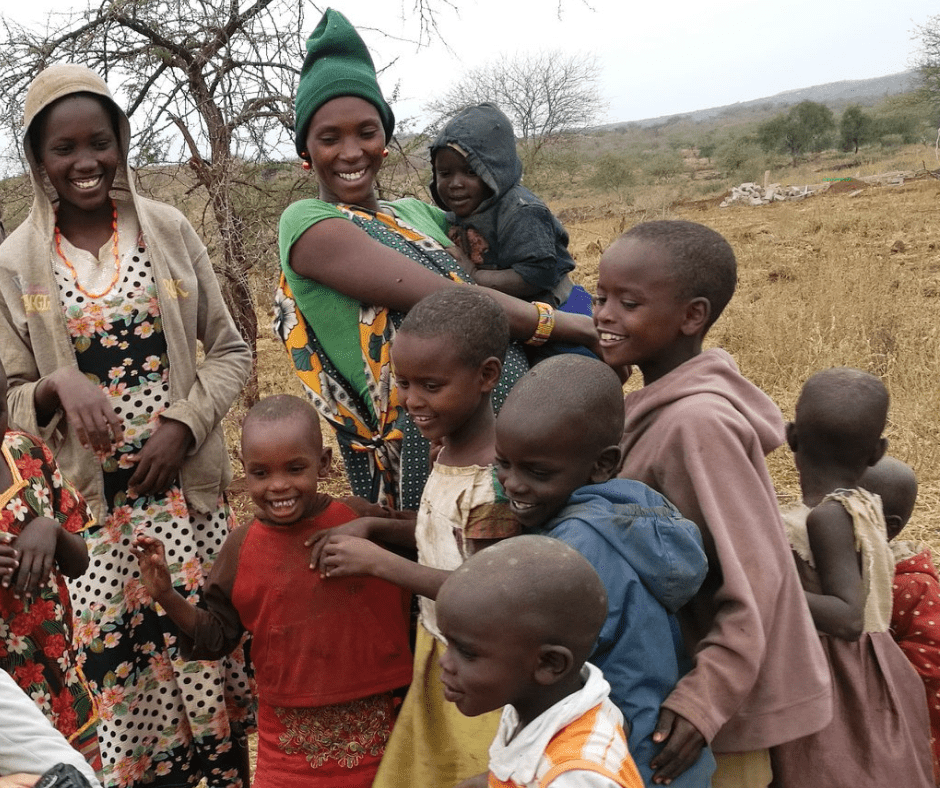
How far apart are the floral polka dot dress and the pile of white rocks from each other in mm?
20072

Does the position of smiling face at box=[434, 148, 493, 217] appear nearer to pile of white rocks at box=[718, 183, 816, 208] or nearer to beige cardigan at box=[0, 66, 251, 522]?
beige cardigan at box=[0, 66, 251, 522]

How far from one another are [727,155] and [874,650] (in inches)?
1380

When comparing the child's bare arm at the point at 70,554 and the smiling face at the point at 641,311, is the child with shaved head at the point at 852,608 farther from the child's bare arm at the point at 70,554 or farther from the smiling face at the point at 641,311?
the child's bare arm at the point at 70,554

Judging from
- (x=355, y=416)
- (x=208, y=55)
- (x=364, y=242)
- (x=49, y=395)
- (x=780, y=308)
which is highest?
(x=208, y=55)

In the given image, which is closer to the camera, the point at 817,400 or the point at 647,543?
the point at 647,543

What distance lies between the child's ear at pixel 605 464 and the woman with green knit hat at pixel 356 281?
453 mm

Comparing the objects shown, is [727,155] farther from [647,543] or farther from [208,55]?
[647,543]

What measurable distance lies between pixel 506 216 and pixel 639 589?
126 centimetres

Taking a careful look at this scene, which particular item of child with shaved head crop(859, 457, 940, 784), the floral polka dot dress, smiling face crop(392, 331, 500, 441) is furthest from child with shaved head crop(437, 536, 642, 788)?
the floral polka dot dress

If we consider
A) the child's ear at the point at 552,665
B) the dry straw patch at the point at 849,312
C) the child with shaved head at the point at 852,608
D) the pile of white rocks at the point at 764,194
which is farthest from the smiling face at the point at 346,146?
the pile of white rocks at the point at 764,194

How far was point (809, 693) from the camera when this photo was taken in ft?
5.96

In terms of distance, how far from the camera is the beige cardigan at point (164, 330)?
102 inches

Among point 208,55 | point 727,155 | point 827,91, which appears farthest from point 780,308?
point 827,91

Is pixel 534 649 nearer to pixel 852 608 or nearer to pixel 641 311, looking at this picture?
pixel 641 311
